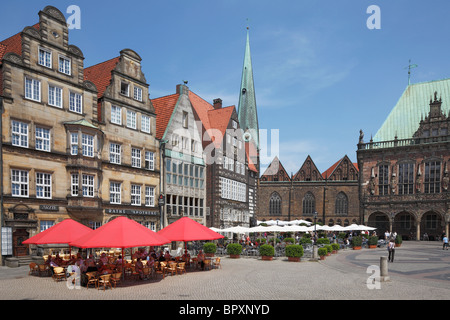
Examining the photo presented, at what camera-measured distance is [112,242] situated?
1495 centimetres

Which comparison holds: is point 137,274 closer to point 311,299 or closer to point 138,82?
point 311,299

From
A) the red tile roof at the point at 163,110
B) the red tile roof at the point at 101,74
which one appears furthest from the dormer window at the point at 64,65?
the red tile roof at the point at 163,110

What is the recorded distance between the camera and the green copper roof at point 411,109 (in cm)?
6066

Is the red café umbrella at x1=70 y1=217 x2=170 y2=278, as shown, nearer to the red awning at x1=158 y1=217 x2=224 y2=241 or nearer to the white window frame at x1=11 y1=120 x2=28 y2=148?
the red awning at x1=158 y1=217 x2=224 y2=241

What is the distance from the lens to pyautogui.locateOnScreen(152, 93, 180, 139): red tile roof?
113ft

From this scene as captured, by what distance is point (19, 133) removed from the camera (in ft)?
74.4

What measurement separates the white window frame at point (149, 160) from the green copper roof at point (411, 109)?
43007 mm

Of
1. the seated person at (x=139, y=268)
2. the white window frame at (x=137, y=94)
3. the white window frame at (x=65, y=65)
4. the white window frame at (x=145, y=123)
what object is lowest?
the seated person at (x=139, y=268)

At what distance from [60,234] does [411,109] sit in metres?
60.1

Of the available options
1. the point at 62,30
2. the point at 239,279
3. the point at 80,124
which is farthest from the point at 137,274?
the point at 62,30

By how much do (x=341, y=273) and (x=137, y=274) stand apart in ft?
33.2

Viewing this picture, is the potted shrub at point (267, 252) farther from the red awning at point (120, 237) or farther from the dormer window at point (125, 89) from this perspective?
the dormer window at point (125, 89)

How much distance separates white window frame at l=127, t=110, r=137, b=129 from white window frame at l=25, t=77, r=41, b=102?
7.47 meters
